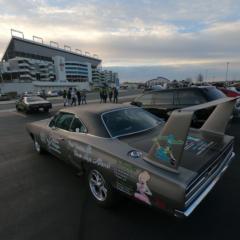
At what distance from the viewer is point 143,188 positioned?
2.94 meters

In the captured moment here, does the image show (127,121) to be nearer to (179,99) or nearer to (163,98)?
(179,99)

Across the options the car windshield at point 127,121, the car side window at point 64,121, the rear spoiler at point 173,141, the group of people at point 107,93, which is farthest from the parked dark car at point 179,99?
the group of people at point 107,93

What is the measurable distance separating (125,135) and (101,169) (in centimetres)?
74

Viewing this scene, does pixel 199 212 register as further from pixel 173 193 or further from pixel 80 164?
pixel 80 164

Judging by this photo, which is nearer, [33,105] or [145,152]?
[145,152]

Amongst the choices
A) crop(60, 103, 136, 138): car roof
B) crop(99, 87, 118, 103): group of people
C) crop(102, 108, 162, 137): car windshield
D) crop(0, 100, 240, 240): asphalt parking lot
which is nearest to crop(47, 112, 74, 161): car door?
crop(60, 103, 136, 138): car roof

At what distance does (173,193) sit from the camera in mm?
2666

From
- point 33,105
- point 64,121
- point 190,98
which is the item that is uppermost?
point 190,98

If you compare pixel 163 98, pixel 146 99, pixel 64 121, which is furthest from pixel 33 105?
pixel 64 121

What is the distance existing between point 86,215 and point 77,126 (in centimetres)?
155

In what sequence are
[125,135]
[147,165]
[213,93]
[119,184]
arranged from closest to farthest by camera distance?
[147,165]
[119,184]
[125,135]
[213,93]

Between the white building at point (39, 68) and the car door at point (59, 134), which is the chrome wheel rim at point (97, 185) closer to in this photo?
the car door at point (59, 134)

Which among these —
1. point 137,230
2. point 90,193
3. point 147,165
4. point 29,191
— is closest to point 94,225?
point 137,230

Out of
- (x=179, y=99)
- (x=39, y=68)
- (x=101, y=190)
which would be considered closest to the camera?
(x=101, y=190)
